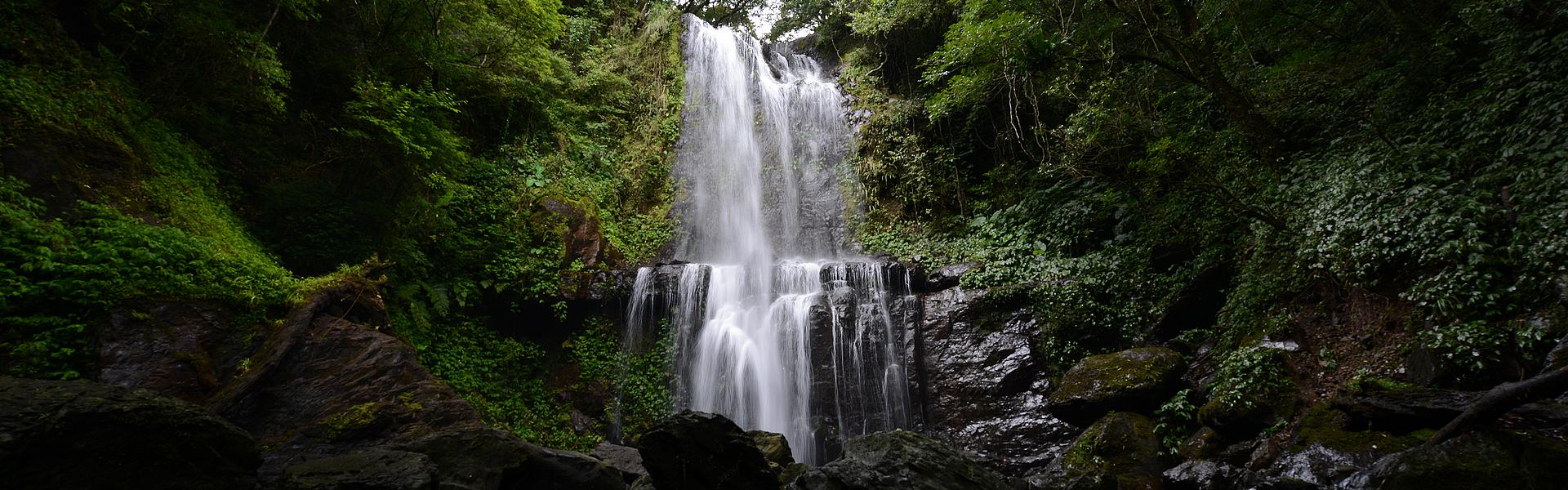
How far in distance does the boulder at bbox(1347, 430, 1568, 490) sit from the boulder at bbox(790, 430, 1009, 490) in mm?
2599

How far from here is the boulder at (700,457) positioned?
5078 millimetres

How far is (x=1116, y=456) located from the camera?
588cm

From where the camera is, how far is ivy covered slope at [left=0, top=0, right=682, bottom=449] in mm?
4605

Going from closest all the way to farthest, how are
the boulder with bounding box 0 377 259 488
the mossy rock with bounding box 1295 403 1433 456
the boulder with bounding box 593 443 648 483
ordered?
the boulder with bounding box 0 377 259 488
the mossy rock with bounding box 1295 403 1433 456
the boulder with bounding box 593 443 648 483

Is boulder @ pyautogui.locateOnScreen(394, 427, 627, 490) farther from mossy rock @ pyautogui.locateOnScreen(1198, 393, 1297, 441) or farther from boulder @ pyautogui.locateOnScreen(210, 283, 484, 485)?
mossy rock @ pyautogui.locateOnScreen(1198, 393, 1297, 441)

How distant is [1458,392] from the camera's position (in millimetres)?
3879

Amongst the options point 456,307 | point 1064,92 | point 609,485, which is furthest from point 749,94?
point 609,485

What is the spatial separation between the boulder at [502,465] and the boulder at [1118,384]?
17.1 ft

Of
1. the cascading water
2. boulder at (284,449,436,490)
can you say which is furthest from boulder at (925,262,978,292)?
boulder at (284,449,436,490)

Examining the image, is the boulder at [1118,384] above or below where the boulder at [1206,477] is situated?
above

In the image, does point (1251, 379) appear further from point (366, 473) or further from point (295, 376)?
point (295, 376)

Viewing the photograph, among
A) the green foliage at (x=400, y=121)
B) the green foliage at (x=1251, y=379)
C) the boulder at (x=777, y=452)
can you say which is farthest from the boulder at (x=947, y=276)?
the green foliage at (x=400, y=121)

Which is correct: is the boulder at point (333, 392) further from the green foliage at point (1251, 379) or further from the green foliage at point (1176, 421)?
Result: the green foliage at point (1251, 379)

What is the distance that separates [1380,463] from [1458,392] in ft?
2.56
